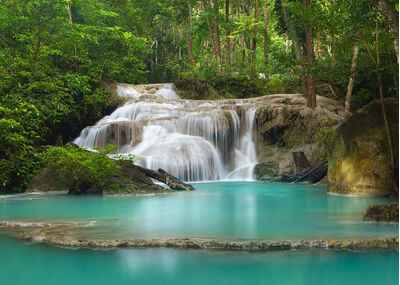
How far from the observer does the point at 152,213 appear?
11.1 meters

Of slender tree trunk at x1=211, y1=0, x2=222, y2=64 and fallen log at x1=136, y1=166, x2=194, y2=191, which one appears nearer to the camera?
fallen log at x1=136, y1=166, x2=194, y2=191

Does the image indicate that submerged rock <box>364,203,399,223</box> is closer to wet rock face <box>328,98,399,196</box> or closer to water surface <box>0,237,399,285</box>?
water surface <box>0,237,399,285</box>

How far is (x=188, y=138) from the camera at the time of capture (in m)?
24.1

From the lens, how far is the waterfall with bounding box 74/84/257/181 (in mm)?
22922

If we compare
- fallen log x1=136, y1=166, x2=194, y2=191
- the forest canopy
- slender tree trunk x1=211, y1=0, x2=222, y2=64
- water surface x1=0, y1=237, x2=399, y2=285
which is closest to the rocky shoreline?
water surface x1=0, y1=237, x2=399, y2=285

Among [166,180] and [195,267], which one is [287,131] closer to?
[166,180]

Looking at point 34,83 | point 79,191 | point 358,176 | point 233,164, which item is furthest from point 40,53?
point 358,176

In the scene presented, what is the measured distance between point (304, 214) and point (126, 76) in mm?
24965

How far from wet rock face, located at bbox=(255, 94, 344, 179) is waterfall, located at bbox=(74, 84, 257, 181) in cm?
46

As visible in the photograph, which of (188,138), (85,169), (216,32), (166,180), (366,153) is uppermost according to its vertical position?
(216,32)

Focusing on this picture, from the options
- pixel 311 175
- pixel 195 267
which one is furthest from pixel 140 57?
pixel 195 267

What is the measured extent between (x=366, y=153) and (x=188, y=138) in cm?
1033

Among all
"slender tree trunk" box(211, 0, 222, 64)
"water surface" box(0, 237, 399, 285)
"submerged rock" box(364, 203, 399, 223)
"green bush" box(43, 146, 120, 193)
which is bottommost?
"water surface" box(0, 237, 399, 285)

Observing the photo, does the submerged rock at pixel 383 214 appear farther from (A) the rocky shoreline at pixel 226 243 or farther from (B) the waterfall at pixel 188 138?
(B) the waterfall at pixel 188 138
